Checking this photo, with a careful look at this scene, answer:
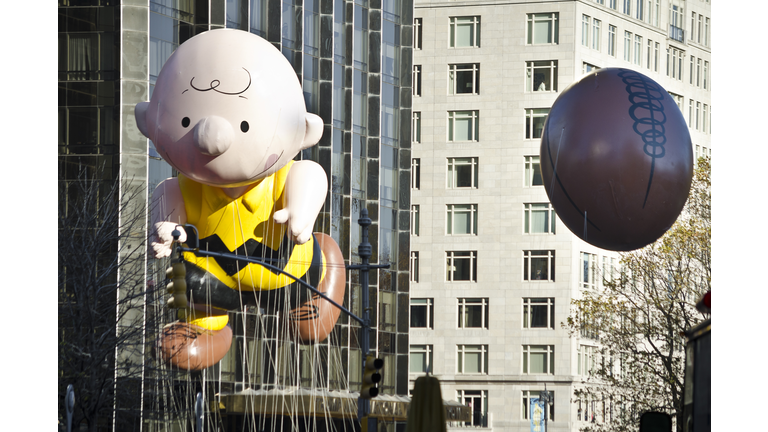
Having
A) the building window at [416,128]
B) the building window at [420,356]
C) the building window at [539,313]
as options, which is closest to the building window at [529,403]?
the building window at [539,313]

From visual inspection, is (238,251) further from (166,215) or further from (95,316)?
(95,316)

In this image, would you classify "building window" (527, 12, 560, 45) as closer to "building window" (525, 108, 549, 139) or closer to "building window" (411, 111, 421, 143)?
"building window" (525, 108, 549, 139)

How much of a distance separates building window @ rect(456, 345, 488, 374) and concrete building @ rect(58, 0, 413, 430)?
43.0ft

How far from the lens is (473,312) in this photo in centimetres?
5650

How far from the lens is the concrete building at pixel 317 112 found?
31.3 metres

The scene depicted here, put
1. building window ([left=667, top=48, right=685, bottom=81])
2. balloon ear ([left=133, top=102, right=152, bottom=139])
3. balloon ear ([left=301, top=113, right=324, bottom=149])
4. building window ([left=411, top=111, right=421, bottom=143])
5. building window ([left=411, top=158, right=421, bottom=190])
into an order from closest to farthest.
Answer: balloon ear ([left=133, top=102, right=152, bottom=139]), balloon ear ([left=301, top=113, right=324, bottom=149]), building window ([left=411, top=111, right=421, bottom=143]), building window ([left=411, top=158, right=421, bottom=190]), building window ([left=667, top=48, right=685, bottom=81])

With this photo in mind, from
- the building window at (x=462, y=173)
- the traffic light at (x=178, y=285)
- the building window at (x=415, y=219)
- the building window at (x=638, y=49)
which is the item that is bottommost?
the traffic light at (x=178, y=285)

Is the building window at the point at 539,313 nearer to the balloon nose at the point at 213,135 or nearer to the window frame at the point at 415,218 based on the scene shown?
the window frame at the point at 415,218

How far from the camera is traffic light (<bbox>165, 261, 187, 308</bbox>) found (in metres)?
13.2

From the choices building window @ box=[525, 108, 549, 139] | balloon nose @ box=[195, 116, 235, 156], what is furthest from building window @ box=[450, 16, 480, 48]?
balloon nose @ box=[195, 116, 235, 156]

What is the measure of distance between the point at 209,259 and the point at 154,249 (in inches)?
26.8

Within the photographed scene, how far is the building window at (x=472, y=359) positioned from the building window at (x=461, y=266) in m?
3.41

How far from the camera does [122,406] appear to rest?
25438 mm
